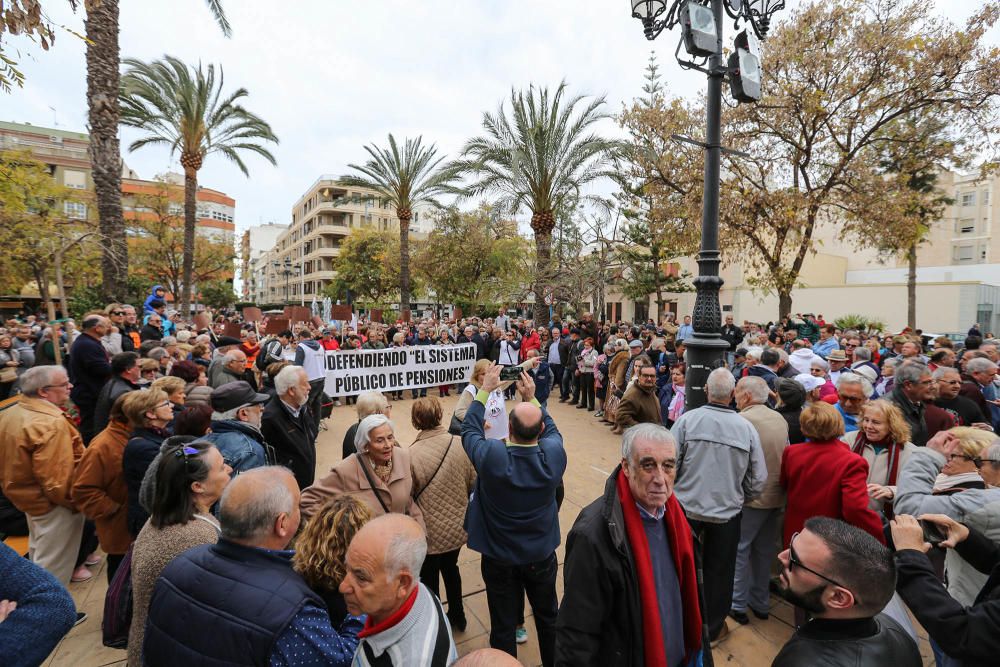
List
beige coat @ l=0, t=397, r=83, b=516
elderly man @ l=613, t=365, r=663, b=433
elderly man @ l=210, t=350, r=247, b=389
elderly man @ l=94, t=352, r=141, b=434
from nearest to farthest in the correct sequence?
beige coat @ l=0, t=397, r=83, b=516
elderly man @ l=94, t=352, r=141, b=434
elderly man @ l=613, t=365, r=663, b=433
elderly man @ l=210, t=350, r=247, b=389

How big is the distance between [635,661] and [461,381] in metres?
10.2

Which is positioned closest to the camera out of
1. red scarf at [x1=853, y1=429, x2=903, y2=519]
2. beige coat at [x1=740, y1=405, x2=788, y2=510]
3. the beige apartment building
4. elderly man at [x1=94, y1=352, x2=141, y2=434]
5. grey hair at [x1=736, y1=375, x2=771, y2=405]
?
red scarf at [x1=853, y1=429, x2=903, y2=519]

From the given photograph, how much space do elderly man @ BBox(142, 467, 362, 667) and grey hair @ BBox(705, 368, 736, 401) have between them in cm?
288

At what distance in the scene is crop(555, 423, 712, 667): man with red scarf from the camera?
194 cm

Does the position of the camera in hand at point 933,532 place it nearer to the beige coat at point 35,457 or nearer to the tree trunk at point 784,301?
the beige coat at point 35,457

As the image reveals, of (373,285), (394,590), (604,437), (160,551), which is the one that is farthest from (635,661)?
(373,285)

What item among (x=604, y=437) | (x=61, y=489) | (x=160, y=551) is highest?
(x=160, y=551)

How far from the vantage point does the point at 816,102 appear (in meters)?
12.5

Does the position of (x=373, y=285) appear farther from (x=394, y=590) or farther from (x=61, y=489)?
(x=394, y=590)

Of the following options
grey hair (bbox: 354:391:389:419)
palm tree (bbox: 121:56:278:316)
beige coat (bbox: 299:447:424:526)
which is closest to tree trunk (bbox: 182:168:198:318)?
palm tree (bbox: 121:56:278:316)

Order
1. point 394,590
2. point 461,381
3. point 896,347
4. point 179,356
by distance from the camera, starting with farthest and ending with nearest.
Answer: point 461,381, point 896,347, point 179,356, point 394,590

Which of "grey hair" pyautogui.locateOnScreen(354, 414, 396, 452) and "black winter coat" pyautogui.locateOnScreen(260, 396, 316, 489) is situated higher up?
"grey hair" pyautogui.locateOnScreen(354, 414, 396, 452)

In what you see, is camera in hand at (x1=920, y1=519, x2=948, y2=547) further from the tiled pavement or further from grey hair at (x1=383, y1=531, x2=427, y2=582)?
grey hair at (x1=383, y1=531, x2=427, y2=582)

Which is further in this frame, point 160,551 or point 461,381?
point 461,381
